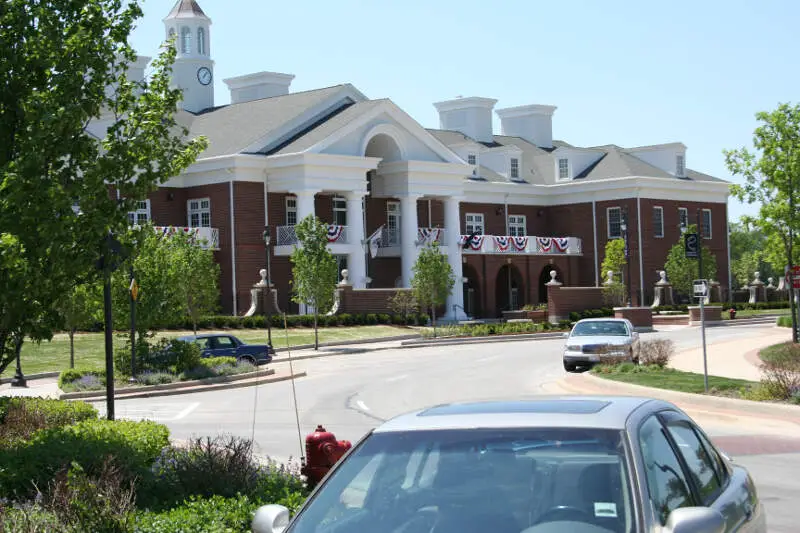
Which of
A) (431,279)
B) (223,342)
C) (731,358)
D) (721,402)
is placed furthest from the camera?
(431,279)

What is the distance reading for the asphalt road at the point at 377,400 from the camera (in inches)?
575

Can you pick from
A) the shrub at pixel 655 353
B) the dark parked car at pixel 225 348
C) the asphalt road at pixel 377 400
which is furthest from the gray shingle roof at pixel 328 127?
the shrub at pixel 655 353

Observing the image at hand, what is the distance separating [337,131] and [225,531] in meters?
50.8

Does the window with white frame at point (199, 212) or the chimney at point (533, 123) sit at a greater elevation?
the chimney at point (533, 123)

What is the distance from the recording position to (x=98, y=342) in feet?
141

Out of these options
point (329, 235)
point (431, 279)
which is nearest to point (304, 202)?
point (329, 235)

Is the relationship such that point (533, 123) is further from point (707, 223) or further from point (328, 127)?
point (328, 127)

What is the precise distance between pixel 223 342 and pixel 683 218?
4635 cm

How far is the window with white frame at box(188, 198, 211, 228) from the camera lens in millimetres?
58122

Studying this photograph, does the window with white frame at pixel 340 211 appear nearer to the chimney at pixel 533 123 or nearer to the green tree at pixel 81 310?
the chimney at pixel 533 123

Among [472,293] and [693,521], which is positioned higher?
[472,293]

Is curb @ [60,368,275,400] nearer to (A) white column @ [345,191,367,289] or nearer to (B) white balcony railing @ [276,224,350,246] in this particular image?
(B) white balcony railing @ [276,224,350,246]

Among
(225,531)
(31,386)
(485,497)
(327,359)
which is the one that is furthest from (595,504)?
(327,359)

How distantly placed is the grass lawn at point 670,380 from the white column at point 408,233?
34166 millimetres
